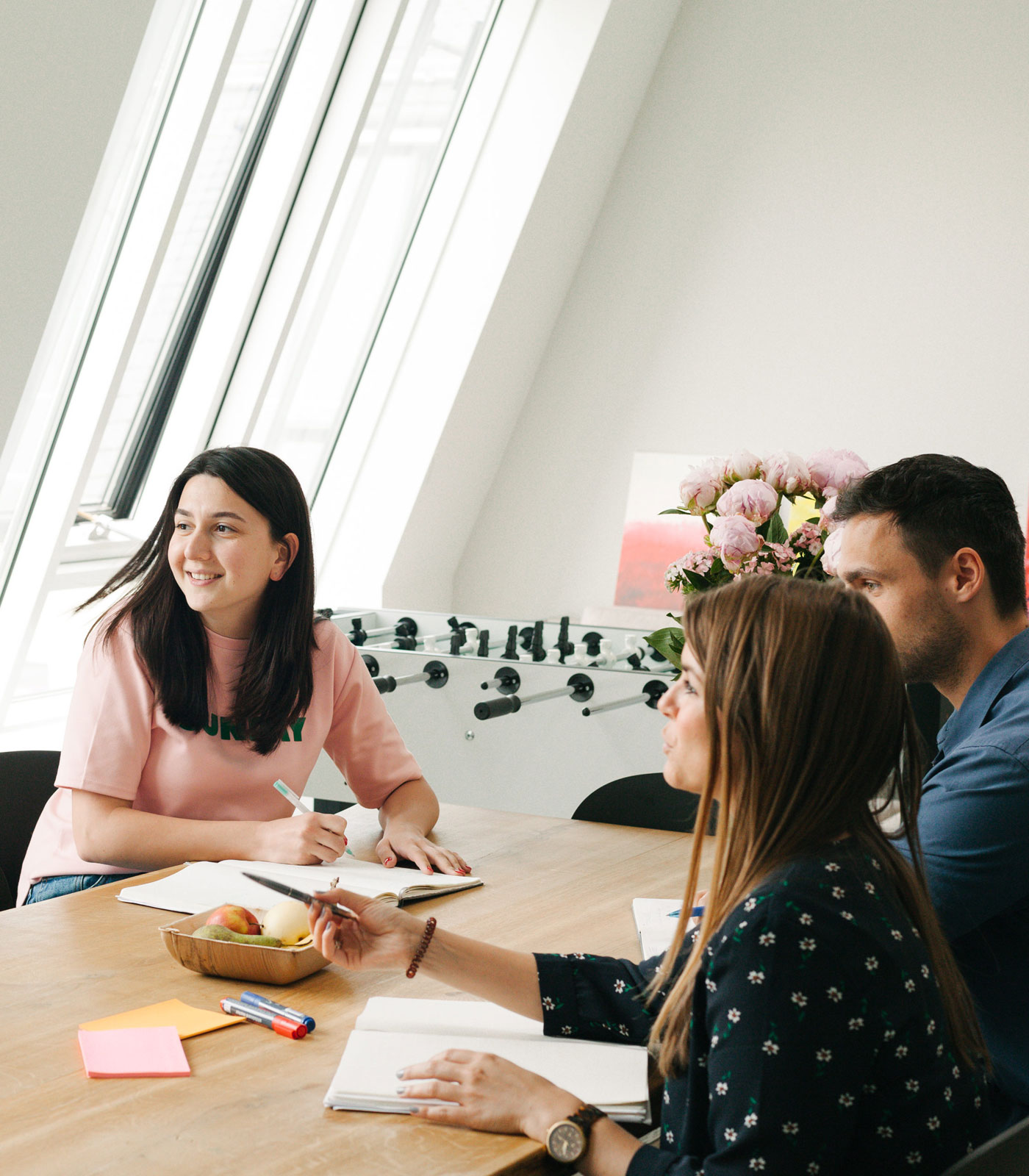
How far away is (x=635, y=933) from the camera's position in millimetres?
1551

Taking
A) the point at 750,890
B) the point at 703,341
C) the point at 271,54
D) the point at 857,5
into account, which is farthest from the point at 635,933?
the point at 857,5

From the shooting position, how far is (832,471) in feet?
6.17

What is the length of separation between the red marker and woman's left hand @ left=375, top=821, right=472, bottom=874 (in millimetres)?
530

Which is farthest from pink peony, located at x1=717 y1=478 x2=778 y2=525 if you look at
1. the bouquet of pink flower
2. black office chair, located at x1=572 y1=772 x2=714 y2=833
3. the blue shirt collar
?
black office chair, located at x1=572 y1=772 x2=714 y2=833

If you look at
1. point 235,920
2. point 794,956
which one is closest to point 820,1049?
point 794,956

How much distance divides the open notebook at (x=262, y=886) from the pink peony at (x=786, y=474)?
758 mm

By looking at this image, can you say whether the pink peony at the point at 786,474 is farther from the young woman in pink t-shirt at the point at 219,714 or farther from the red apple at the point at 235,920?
the red apple at the point at 235,920

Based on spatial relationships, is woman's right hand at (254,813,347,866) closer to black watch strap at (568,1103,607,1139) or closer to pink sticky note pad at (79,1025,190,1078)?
pink sticky note pad at (79,1025,190,1078)

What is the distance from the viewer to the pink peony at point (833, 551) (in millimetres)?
1666

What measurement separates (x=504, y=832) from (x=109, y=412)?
1948 mm

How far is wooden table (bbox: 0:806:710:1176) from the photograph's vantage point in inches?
38.9

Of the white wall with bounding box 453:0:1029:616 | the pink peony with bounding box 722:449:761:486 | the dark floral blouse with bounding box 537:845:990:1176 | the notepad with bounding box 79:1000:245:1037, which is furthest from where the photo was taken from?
the white wall with bounding box 453:0:1029:616

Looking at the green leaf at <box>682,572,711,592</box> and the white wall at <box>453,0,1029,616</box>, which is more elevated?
the white wall at <box>453,0,1029,616</box>

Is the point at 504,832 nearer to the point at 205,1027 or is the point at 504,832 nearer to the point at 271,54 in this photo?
the point at 205,1027
